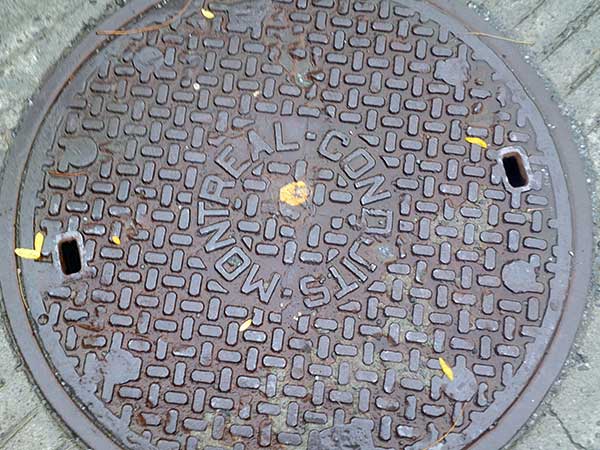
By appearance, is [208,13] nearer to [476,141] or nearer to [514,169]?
[476,141]

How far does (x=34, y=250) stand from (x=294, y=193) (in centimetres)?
82

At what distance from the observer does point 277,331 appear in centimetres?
218

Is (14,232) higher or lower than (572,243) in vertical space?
lower

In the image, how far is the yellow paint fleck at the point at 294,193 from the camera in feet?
7.54

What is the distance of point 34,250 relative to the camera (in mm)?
2275

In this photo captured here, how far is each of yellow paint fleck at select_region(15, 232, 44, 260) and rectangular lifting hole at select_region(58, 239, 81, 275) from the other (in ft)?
0.20

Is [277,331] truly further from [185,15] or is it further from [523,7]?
[523,7]

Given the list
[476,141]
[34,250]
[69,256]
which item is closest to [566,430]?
[476,141]

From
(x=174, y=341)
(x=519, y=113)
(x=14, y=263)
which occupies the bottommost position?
(x=14, y=263)

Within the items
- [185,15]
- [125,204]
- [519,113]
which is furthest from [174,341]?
[519,113]

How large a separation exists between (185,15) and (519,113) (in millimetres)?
1163

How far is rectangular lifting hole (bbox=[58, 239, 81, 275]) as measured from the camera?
7.43 ft

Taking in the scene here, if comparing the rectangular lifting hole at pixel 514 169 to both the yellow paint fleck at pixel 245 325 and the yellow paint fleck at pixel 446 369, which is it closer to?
the yellow paint fleck at pixel 446 369

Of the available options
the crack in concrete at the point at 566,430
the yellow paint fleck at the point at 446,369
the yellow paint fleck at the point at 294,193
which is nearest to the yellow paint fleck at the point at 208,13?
the yellow paint fleck at the point at 294,193
